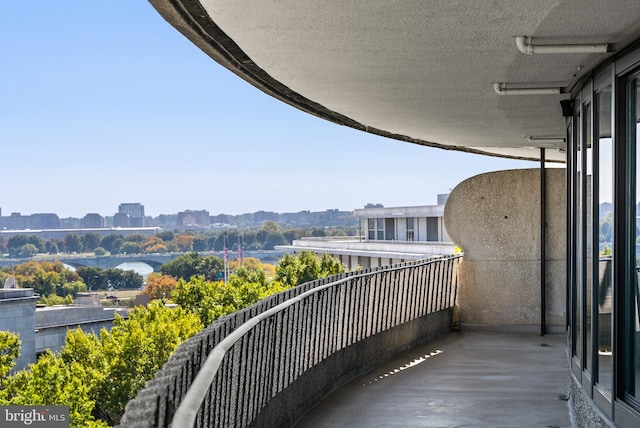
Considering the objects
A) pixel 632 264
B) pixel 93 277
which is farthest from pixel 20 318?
pixel 93 277

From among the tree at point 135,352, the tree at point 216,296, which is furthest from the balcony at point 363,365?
the tree at point 216,296

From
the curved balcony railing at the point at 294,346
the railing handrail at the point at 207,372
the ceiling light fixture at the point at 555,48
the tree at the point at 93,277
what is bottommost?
the tree at the point at 93,277

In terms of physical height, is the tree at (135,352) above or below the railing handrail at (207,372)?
below

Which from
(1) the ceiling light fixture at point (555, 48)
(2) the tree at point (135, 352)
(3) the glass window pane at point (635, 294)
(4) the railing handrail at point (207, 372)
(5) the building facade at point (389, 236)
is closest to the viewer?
(4) the railing handrail at point (207, 372)

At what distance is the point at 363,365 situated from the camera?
979 centimetres

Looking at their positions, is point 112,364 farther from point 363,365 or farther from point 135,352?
point 363,365

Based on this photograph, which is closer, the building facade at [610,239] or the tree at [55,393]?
the building facade at [610,239]

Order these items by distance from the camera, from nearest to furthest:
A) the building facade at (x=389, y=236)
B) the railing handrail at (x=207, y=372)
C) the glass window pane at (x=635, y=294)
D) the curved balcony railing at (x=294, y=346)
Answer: the railing handrail at (x=207, y=372)
the curved balcony railing at (x=294, y=346)
the glass window pane at (x=635, y=294)
the building facade at (x=389, y=236)

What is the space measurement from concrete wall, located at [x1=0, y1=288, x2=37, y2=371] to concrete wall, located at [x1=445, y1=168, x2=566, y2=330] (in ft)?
212

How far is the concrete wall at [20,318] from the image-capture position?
72.2m

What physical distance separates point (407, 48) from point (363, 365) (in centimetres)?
489

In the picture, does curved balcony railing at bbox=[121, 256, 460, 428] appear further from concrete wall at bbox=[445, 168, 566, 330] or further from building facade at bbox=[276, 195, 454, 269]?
building facade at bbox=[276, 195, 454, 269]

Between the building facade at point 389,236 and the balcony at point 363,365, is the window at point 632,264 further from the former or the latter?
the building facade at point 389,236

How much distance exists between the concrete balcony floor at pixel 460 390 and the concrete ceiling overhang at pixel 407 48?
2.96 meters
